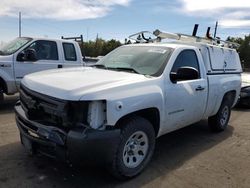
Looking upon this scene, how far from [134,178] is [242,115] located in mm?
6335

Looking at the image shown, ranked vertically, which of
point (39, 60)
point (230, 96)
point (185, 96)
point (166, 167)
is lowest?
point (166, 167)

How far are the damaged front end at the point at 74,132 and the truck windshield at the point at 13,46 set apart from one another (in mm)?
5134

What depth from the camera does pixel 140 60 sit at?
5.43m

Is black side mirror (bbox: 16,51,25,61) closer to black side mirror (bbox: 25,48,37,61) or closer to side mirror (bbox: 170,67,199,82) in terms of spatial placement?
black side mirror (bbox: 25,48,37,61)

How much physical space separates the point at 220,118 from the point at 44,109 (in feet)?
14.3

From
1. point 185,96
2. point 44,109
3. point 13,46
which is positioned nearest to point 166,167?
point 185,96

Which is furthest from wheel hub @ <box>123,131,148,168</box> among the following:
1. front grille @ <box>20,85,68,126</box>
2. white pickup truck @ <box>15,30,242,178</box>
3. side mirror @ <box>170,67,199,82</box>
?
side mirror @ <box>170,67,199,82</box>

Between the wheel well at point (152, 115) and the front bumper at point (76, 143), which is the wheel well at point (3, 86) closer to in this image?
the front bumper at point (76, 143)

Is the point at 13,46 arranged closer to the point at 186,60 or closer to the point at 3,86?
the point at 3,86

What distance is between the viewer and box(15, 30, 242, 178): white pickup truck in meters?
3.91

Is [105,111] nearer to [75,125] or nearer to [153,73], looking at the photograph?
[75,125]

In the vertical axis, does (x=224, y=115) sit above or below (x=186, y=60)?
below

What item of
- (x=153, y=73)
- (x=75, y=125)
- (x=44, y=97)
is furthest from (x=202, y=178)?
(x=44, y=97)

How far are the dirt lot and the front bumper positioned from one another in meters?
0.50
